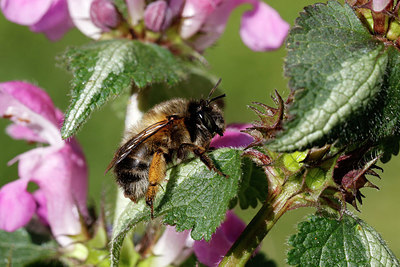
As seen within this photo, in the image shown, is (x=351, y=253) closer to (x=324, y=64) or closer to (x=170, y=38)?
(x=324, y=64)

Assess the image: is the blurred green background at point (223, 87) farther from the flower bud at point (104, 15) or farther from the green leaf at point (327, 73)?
the green leaf at point (327, 73)

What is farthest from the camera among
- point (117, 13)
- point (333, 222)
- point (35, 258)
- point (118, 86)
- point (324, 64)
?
point (35, 258)

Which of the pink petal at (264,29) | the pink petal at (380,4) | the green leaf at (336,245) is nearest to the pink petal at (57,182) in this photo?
the pink petal at (264,29)

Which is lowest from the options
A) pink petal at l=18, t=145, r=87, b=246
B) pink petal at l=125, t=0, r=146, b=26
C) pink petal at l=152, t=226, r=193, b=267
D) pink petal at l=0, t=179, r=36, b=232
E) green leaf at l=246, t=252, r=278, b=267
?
pink petal at l=0, t=179, r=36, b=232

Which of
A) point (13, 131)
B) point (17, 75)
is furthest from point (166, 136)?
point (17, 75)

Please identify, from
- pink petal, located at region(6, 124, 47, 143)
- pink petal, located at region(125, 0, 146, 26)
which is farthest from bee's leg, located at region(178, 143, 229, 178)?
pink petal, located at region(6, 124, 47, 143)

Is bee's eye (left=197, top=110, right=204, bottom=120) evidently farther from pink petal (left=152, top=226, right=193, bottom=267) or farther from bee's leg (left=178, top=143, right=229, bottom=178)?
pink petal (left=152, top=226, right=193, bottom=267)
